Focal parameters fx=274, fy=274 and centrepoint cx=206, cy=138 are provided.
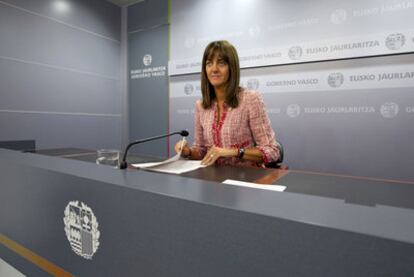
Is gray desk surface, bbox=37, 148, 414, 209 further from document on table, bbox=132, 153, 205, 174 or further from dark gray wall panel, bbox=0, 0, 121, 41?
dark gray wall panel, bbox=0, 0, 121, 41

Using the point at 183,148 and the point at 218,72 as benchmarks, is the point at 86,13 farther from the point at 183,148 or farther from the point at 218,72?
the point at 183,148

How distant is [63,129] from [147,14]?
1963mm

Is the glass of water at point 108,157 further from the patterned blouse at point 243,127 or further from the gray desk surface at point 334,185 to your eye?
the patterned blouse at point 243,127

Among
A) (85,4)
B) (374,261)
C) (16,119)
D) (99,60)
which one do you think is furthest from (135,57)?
(374,261)

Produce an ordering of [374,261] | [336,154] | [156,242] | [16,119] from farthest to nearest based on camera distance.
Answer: [16,119], [336,154], [156,242], [374,261]

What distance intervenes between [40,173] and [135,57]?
3.58 metres

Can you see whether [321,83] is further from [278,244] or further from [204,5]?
[278,244]

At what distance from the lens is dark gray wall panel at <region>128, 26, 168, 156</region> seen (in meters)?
3.82

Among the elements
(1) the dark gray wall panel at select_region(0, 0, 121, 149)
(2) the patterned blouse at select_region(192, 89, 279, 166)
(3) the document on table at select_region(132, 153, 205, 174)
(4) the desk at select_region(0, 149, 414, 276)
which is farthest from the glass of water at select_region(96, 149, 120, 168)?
(1) the dark gray wall panel at select_region(0, 0, 121, 149)

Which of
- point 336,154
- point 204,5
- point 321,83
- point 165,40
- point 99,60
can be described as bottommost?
point 336,154

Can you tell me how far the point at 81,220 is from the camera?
0.76 metres

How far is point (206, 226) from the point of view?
501mm

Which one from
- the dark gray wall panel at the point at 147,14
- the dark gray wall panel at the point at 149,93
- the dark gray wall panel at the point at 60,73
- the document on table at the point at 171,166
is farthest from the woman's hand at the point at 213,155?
the dark gray wall panel at the point at 147,14

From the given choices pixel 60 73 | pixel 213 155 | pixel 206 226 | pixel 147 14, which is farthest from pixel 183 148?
pixel 147 14
